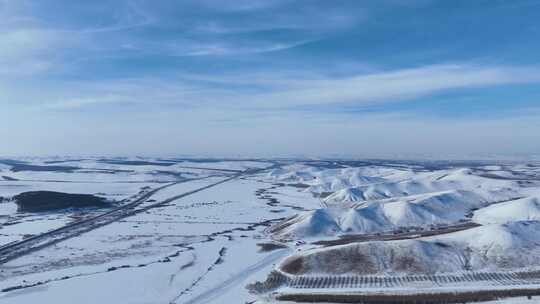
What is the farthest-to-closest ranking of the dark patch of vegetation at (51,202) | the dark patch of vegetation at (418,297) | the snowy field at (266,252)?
1. the dark patch of vegetation at (51,202)
2. the snowy field at (266,252)
3. the dark patch of vegetation at (418,297)

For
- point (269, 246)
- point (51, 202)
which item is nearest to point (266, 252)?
point (269, 246)

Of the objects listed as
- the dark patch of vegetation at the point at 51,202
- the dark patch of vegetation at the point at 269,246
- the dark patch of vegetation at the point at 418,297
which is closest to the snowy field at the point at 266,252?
the dark patch of vegetation at the point at 269,246

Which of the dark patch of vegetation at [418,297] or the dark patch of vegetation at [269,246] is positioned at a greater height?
the dark patch of vegetation at [418,297]

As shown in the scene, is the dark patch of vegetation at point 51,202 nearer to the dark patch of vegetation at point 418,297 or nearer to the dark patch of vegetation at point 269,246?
the dark patch of vegetation at point 269,246

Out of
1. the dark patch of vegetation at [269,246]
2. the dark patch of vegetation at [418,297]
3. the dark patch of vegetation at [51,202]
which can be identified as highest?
the dark patch of vegetation at [418,297]

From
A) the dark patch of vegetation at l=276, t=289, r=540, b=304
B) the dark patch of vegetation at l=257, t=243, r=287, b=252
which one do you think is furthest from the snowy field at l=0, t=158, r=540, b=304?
the dark patch of vegetation at l=276, t=289, r=540, b=304

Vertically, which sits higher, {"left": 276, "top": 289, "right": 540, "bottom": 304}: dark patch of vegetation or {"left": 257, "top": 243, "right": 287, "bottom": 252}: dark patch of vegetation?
{"left": 276, "top": 289, "right": 540, "bottom": 304}: dark patch of vegetation

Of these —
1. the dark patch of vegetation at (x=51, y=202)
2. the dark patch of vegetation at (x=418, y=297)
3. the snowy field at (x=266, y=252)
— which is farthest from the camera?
the dark patch of vegetation at (x=51, y=202)

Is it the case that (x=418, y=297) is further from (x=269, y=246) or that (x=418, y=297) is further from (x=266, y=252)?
(x=269, y=246)

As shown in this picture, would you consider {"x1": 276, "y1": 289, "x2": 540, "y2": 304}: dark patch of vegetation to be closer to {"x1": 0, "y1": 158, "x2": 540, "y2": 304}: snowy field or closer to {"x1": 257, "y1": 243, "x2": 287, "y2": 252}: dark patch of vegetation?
{"x1": 0, "y1": 158, "x2": 540, "y2": 304}: snowy field

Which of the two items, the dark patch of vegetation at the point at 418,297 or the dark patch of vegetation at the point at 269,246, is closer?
the dark patch of vegetation at the point at 418,297
